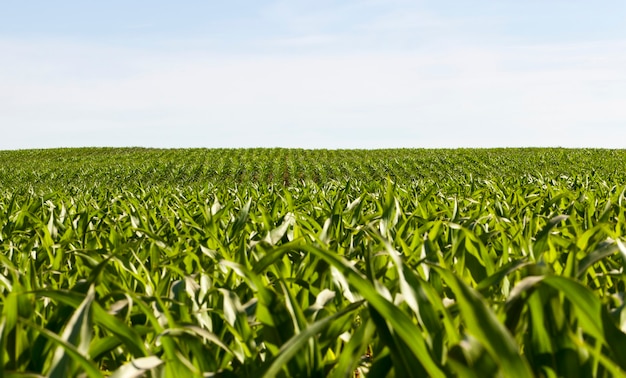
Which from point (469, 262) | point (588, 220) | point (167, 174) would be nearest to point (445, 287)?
point (469, 262)

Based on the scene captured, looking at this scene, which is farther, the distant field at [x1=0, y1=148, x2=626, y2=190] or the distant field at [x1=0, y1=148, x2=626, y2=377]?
the distant field at [x1=0, y1=148, x2=626, y2=190]

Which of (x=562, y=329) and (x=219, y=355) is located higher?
(x=562, y=329)

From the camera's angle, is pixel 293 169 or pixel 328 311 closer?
pixel 328 311

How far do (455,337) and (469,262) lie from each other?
1165mm

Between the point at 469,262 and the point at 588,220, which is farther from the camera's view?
the point at 588,220

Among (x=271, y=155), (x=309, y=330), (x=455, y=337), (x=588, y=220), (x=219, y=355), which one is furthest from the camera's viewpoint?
(x=271, y=155)

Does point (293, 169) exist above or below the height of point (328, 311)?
above

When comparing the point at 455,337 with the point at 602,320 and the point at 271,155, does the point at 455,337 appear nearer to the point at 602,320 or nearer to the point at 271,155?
the point at 602,320

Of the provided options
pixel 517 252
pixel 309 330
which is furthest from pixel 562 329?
pixel 517 252

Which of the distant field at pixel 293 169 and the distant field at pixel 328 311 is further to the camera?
the distant field at pixel 293 169

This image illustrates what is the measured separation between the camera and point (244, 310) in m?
1.89

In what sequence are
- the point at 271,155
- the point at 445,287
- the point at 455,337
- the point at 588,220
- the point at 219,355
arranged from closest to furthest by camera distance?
1. the point at 455,337
2. the point at 219,355
3. the point at 445,287
4. the point at 588,220
5. the point at 271,155

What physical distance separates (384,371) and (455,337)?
0.18m

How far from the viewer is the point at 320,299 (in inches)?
74.0
